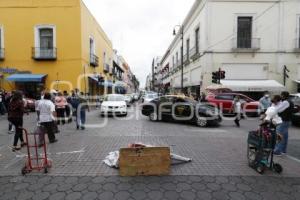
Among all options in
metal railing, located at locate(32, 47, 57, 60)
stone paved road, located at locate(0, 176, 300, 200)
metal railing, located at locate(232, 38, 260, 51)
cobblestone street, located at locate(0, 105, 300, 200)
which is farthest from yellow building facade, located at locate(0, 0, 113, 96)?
stone paved road, located at locate(0, 176, 300, 200)

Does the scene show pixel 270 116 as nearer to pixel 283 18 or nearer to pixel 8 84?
pixel 283 18

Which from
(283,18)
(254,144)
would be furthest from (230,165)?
(283,18)

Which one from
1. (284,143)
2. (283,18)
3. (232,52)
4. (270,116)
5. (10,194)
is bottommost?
(10,194)

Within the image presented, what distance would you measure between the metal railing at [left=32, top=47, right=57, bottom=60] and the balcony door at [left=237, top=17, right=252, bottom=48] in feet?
53.1

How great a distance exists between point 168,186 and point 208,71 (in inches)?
731

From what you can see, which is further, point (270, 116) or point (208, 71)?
point (208, 71)

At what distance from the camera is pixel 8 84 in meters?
21.4

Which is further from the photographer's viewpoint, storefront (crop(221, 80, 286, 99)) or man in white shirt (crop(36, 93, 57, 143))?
storefront (crop(221, 80, 286, 99))

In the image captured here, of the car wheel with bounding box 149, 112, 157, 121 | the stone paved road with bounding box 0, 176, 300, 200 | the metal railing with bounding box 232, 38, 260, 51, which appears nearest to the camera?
the stone paved road with bounding box 0, 176, 300, 200

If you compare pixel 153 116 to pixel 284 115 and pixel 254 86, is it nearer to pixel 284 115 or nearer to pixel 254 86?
pixel 284 115

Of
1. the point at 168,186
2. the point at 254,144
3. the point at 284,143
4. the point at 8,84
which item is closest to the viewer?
the point at 168,186

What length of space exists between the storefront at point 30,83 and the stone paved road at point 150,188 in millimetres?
17115

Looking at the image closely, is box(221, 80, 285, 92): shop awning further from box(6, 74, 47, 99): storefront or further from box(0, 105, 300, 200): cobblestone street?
box(6, 74, 47, 99): storefront

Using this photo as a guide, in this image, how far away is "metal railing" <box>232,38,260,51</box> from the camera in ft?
70.8
